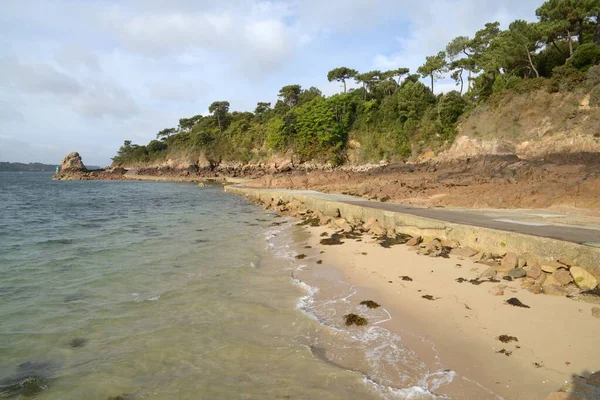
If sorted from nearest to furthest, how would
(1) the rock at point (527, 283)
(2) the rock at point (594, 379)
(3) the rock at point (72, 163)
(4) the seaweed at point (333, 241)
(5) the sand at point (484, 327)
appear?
(2) the rock at point (594, 379), (5) the sand at point (484, 327), (1) the rock at point (527, 283), (4) the seaweed at point (333, 241), (3) the rock at point (72, 163)

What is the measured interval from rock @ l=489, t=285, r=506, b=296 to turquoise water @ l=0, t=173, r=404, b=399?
3025 mm

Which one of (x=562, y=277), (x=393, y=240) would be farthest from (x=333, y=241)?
(x=562, y=277)

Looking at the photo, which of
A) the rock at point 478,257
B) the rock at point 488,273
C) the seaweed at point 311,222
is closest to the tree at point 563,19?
the seaweed at point 311,222

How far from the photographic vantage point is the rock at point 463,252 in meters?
7.56

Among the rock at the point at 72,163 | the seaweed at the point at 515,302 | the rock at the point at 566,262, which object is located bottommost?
the seaweed at the point at 515,302

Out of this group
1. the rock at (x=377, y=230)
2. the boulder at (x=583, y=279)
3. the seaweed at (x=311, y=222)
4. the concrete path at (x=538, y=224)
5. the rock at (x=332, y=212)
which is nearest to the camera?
the boulder at (x=583, y=279)

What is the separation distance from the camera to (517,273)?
20.0ft

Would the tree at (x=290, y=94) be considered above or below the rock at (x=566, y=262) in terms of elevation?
above

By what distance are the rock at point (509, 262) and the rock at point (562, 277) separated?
77cm

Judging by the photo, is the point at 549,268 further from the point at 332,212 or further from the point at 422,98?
the point at 422,98

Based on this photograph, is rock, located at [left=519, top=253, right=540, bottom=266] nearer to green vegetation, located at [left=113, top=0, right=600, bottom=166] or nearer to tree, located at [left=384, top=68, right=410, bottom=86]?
green vegetation, located at [left=113, top=0, right=600, bottom=166]

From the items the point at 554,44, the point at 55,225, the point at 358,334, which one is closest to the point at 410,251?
the point at 358,334

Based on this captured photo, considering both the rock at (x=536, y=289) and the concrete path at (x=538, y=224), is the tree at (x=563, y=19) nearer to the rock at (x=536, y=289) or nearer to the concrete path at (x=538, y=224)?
the concrete path at (x=538, y=224)

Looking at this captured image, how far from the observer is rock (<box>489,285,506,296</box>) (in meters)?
5.49
